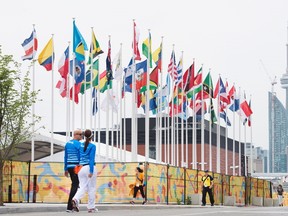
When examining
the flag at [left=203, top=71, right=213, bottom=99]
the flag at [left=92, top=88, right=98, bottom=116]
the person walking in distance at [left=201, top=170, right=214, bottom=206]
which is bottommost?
the person walking in distance at [left=201, top=170, right=214, bottom=206]

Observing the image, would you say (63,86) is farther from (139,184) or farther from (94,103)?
(139,184)

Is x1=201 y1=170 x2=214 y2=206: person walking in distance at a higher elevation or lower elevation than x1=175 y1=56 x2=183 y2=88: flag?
lower

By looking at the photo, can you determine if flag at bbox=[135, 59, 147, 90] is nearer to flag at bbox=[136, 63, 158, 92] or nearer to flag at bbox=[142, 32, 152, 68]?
flag at bbox=[136, 63, 158, 92]

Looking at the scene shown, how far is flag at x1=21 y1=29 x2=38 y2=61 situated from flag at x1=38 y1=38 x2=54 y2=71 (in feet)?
2.18

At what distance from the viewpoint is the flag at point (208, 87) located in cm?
5334

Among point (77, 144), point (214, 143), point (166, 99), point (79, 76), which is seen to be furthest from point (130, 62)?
point (214, 143)

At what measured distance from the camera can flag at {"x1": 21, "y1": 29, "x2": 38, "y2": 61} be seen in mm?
41219

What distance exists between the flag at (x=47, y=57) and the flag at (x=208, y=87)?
14134 millimetres

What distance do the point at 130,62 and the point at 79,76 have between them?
3246mm

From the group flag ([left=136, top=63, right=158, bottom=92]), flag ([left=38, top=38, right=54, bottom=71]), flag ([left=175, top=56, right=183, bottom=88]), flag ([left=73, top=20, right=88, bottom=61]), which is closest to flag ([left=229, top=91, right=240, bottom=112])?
flag ([left=175, top=56, right=183, bottom=88])

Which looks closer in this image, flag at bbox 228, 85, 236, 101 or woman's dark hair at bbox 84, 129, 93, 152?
woman's dark hair at bbox 84, 129, 93, 152

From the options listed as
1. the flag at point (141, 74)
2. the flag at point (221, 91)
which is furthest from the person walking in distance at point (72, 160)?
the flag at point (221, 91)

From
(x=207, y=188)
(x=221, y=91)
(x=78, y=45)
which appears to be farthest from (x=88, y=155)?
(x=221, y=91)

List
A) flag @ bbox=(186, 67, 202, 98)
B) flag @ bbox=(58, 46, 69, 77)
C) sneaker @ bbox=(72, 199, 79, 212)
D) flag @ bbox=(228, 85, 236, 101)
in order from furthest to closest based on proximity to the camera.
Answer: flag @ bbox=(228, 85, 236, 101) → flag @ bbox=(186, 67, 202, 98) → flag @ bbox=(58, 46, 69, 77) → sneaker @ bbox=(72, 199, 79, 212)
